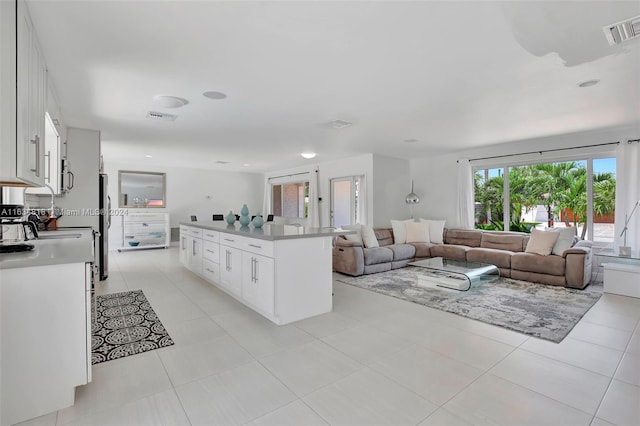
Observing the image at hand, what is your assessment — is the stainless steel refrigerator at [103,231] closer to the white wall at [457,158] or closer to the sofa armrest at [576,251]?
the white wall at [457,158]

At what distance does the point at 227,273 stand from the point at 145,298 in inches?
42.5

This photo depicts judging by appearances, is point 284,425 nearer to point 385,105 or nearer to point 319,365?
point 319,365

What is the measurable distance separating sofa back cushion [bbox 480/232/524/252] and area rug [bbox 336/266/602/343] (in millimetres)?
790

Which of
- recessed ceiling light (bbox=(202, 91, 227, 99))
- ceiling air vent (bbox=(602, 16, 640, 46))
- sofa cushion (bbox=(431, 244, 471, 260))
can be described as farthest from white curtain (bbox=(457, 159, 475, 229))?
recessed ceiling light (bbox=(202, 91, 227, 99))

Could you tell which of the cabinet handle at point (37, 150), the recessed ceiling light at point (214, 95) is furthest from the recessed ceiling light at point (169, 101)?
the cabinet handle at point (37, 150)

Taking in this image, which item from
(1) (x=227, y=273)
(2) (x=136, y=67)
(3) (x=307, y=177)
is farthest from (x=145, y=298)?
(3) (x=307, y=177)

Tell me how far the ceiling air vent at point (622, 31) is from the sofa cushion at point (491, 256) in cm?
363

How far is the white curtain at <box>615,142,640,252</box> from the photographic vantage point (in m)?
4.55

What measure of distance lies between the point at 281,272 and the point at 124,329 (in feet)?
5.20

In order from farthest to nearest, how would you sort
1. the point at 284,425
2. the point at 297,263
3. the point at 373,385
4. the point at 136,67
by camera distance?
the point at 297,263, the point at 136,67, the point at 373,385, the point at 284,425

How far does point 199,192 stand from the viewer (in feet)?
31.8

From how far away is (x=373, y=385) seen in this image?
203 cm

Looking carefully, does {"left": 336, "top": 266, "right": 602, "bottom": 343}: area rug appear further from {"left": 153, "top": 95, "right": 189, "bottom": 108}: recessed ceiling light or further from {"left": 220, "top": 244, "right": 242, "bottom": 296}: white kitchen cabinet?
{"left": 153, "top": 95, "right": 189, "bottom": 108}: recessed ceiling light

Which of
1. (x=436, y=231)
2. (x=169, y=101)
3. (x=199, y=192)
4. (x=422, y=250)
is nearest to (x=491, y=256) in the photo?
(x=422, y=250)
